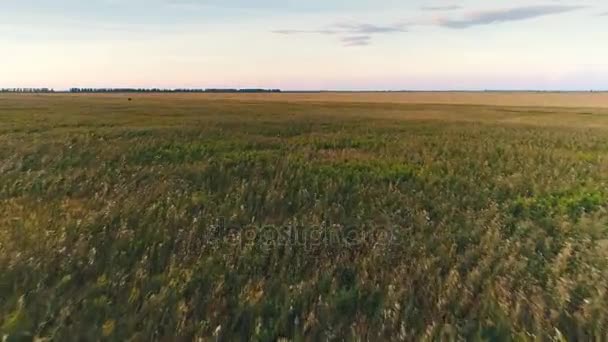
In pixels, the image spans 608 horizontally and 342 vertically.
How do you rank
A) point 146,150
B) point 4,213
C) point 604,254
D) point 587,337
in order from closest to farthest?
point 587,337 → point 604,254 → point 4,213 → point 146,150

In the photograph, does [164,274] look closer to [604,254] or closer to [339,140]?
[604,254]

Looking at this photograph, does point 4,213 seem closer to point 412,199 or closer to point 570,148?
point 412,199

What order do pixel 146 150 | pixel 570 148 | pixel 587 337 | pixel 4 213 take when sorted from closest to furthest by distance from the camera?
pixel 587 337
pixel 4 213
pixel 146 150
pixel 570 148

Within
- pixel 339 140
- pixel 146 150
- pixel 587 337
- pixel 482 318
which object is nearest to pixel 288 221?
pixel 482 318

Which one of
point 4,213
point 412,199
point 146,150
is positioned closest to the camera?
point 4,213

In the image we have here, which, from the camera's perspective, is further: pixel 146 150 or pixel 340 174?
pixel 146 150

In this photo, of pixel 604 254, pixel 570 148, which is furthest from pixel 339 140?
pixel 604 254

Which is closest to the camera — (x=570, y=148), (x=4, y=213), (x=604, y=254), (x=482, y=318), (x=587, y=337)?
(x=587, y=337)

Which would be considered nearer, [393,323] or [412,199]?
[393,323]
